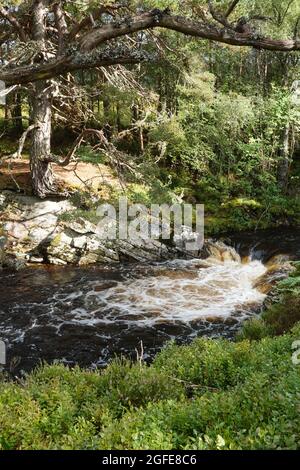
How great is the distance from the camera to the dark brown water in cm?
988

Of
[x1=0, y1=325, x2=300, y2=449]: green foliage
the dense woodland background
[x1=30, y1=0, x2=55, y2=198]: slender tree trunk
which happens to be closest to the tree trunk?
[x1=30, y1=0, x2=55, y2=198]: slender tree trunk

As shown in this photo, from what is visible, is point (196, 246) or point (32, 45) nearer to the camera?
point (32, 45)

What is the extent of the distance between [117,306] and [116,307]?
0.08 metres

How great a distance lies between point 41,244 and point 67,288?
2.85m

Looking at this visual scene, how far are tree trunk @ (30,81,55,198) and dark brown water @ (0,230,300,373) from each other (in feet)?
12.8

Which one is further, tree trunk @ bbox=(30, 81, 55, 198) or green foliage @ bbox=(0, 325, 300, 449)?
tree trunk @ bbox=(30, 81, 55, 198)

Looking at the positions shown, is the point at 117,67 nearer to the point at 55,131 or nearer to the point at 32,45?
the point at 32,45

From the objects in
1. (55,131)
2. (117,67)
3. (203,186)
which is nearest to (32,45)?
(117,67)

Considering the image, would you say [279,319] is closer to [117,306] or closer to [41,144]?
[117,306]

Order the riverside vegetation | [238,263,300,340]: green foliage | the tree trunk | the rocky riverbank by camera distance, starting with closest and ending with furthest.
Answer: the riverside vegetation
[238,263,300,340]: green foliage
the rocky riverbank
the tree trunk

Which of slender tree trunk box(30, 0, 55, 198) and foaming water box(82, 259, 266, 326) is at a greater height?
slender tree trunk box(30, 0, 55, 198)

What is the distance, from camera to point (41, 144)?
663 inches

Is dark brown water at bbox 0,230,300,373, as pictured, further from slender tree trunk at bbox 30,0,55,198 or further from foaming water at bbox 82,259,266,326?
slender tree trunk at bbox 30,0,55,198

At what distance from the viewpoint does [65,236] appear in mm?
15812
